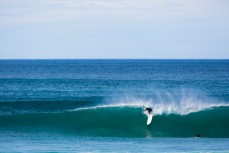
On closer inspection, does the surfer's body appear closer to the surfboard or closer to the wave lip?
the surfboard

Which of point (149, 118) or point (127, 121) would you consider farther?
point (127, 121)

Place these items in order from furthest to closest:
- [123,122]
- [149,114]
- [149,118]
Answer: [123,122], [149,114], [149,118]

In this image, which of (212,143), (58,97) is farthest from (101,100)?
(212,143)

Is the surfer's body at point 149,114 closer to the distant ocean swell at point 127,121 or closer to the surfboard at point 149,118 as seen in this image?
the surfboard at point 149,118

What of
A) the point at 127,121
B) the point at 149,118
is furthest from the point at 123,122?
the point at 149,118

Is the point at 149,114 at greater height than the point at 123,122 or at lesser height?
greater

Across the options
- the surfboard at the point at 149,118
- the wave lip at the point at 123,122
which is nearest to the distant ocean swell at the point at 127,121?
the wave lip at the point at 123,122

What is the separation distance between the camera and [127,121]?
81.5 ft

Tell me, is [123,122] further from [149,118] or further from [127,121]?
[149,118]

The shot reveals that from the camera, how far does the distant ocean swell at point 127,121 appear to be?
22.9 m

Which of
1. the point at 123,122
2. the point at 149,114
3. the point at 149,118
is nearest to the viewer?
the point at 149,118

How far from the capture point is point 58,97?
39.6 m

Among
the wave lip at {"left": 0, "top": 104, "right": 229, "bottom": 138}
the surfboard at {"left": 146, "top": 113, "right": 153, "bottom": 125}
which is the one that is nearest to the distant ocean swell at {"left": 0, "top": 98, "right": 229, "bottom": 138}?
the wave lip at {"left": 0, "top": 104, "right": 229, "bottom": 138}

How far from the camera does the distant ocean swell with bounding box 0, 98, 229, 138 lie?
75.2 feet
